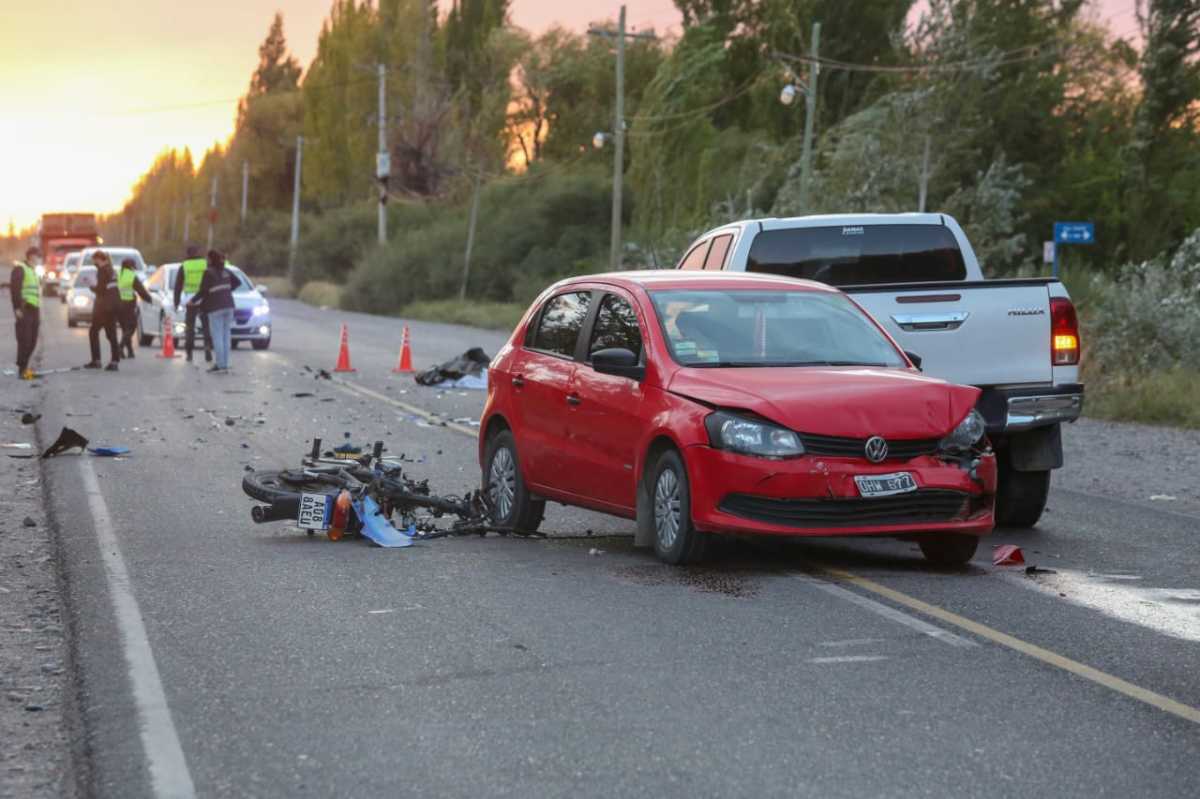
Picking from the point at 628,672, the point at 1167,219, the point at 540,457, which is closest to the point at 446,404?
the point at 540,457

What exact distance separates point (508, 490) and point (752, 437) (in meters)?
2.62

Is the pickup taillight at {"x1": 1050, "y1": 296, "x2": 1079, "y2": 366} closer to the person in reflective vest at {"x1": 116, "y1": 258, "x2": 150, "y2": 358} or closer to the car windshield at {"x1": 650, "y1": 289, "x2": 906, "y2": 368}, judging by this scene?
the car windshield at {"x1": 650, "y1": 289, "x2": 906, "y2": 368}

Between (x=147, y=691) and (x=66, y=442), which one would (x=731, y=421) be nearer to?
(x=147, y=691)

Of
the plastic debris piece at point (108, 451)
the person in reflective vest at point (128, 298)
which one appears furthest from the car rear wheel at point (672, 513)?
the person in reflective vest at point (128, 298)

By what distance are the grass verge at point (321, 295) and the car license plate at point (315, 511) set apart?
61788 millimetres

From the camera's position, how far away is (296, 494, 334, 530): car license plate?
10.7 metres

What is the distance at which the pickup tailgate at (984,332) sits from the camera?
11359mm

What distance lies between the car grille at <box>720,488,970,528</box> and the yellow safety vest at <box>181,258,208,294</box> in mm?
20933

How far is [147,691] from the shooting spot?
6723 millimetres

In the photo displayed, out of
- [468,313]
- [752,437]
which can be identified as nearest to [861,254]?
[752,437]

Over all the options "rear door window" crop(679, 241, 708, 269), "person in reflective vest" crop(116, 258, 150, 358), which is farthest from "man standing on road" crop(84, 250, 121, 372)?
"rear door window" crop(679, 241, 708, 269)

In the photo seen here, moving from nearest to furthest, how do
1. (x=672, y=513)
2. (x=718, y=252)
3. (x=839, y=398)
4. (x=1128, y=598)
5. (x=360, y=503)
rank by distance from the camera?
(x=1128, y=598) < (x=839, y=398) < (x=672, y=513) < (x=360, y=503) < (x=718, y=252)

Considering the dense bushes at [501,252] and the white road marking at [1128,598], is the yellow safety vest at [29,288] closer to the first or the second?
the white road marking at [1128,598]

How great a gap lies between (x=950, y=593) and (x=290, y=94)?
127 meters
